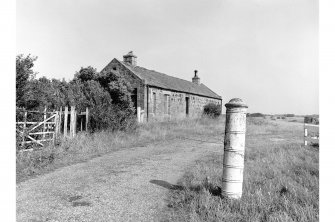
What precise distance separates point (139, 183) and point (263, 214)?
2756mm

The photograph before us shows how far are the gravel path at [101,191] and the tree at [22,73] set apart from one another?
3436 millimetres

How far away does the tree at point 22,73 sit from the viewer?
8.17 m

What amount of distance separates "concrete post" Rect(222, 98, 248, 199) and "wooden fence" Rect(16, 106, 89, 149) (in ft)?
21.5

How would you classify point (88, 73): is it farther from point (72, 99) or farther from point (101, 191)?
point (101, 191)

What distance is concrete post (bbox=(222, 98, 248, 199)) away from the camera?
4281 mm

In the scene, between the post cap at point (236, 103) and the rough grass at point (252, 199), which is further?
the post cap at point (236, 103)

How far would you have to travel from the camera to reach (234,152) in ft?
14.1

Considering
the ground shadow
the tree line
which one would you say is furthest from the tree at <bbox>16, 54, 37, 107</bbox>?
the ground shadow

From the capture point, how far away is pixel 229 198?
424cm

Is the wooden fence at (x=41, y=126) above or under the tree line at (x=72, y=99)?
under

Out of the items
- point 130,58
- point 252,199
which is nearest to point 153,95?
point 130,58

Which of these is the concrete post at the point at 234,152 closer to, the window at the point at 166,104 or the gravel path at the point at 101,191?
the gravel path at the point at 101,191

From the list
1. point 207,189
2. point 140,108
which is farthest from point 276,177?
point 140,108

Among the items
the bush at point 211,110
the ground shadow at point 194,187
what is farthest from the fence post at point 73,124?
the bush at point 211,110
